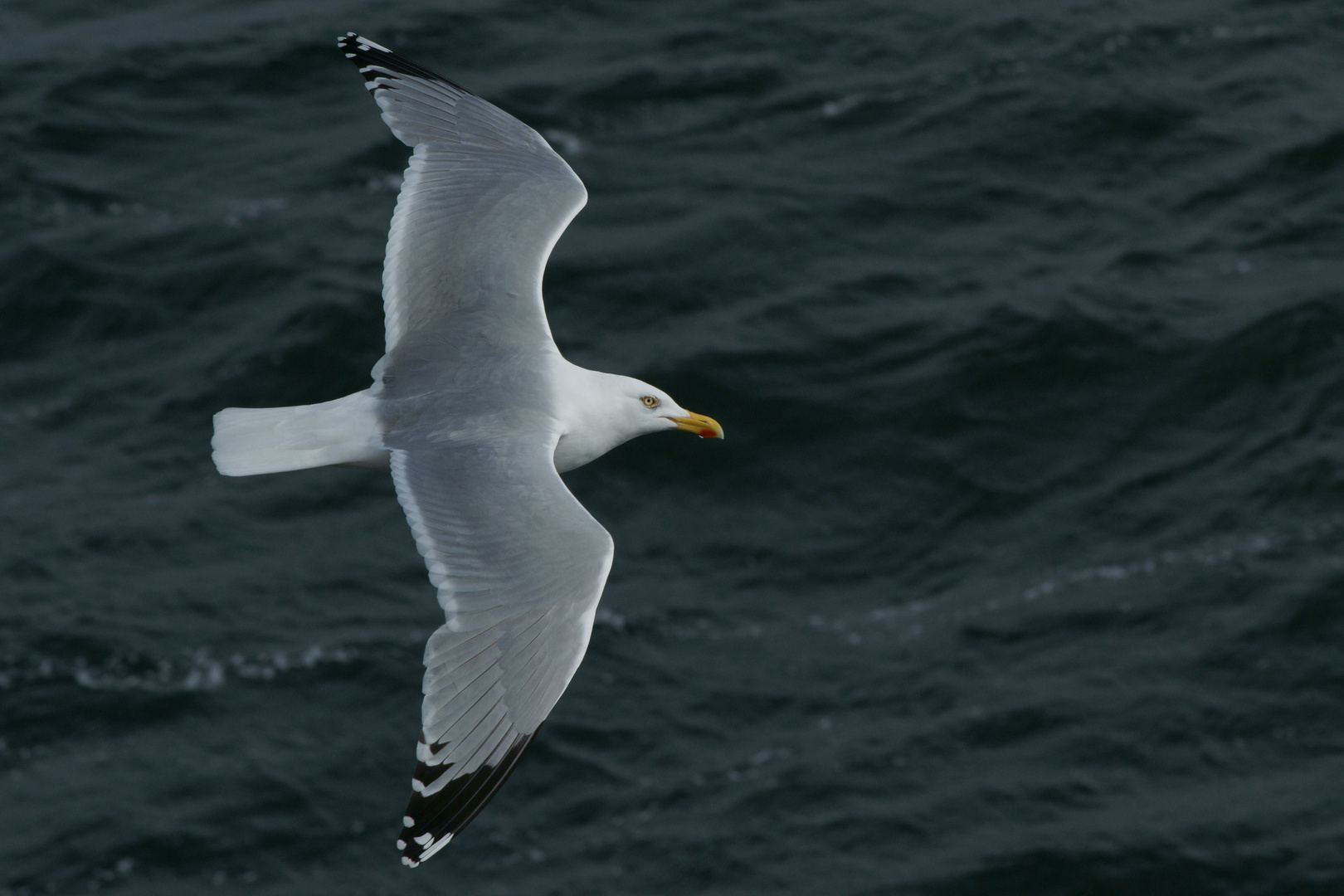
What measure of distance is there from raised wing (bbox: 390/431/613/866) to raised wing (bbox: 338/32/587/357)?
101 cm

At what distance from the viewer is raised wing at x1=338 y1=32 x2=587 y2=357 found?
8.61m

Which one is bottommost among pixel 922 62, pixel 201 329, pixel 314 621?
pixel 314 621

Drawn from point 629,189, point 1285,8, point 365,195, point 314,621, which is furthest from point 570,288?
point 1285,8

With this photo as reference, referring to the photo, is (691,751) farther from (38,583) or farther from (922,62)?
(922,62)

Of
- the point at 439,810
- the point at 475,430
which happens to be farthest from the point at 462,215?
the point at 439,810

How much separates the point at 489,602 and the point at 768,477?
245 inches

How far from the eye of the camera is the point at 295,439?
7781 millimetres

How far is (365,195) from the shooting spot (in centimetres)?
1526

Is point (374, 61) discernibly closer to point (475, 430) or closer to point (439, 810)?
point (475, 430)

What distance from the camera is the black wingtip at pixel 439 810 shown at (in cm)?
640

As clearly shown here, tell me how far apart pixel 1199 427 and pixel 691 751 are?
4.50 meters

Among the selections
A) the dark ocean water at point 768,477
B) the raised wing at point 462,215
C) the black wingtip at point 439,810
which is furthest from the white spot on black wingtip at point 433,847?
the dark ocean water at point 768,477

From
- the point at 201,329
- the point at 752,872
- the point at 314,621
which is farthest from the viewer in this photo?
the point at 201,329

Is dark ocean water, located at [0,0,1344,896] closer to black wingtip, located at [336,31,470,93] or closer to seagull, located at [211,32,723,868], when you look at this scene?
seagull, located at [211,32,723,868]
